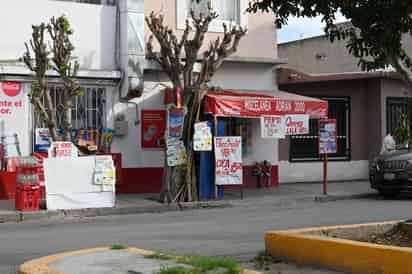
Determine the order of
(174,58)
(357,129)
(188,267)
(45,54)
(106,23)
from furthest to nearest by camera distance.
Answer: (357,129) → (106,23) → (174,58) → (45,54) → (188,267)

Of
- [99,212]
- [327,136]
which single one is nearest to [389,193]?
[327,136]

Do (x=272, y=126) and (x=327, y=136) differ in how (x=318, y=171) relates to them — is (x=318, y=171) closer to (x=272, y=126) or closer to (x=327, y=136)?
(x=327, y=136)

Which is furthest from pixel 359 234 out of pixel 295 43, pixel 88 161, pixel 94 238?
pixel 295 43

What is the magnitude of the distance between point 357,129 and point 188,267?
18325 mm

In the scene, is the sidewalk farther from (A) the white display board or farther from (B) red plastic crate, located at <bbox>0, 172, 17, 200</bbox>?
(B) red plastic crate, located at <bbox>0, 172, 17, 200</bbox>

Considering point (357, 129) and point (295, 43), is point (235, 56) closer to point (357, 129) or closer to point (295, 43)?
point (357, 129)

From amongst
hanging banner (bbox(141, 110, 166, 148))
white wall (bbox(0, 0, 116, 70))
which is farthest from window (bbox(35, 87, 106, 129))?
hanging banner (bbox(141, 110, 166, 148))

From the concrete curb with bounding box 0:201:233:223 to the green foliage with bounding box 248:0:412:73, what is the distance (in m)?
8.41

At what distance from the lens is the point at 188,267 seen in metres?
7.29

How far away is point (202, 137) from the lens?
17.7 m

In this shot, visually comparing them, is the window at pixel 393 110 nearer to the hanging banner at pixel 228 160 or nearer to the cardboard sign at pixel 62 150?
the hanging banner at pixel 228 160

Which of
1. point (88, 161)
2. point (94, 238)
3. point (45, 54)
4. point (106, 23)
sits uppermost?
point (106, 23)

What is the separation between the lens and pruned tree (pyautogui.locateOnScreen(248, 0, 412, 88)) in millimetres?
8461

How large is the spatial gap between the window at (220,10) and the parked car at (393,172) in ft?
18.8
